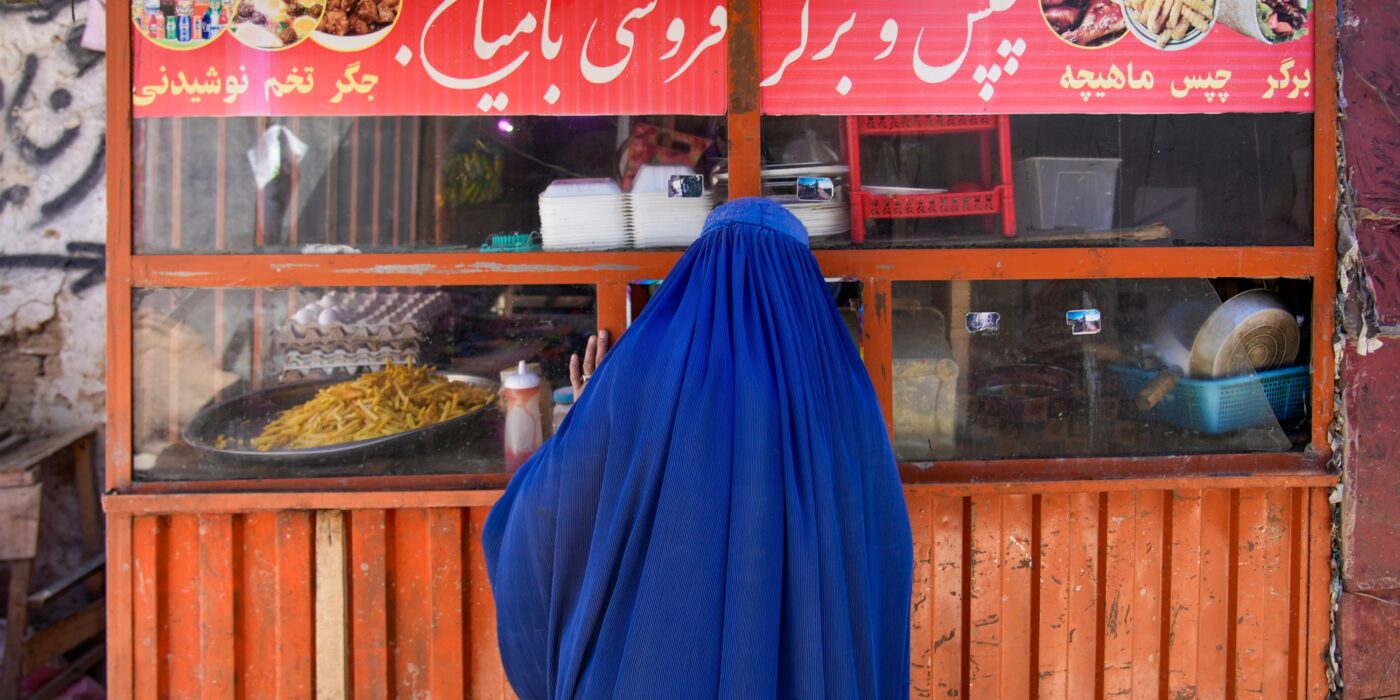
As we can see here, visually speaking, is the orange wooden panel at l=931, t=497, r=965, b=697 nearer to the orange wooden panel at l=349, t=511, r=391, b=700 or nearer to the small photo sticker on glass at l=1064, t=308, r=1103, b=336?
the small photo sticker on glass at l=1064, t=308, r=1103, b=336

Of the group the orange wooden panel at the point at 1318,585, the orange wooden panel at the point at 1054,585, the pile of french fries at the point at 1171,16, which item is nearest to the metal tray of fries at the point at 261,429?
the orange wooden panel at the point at 1054,585

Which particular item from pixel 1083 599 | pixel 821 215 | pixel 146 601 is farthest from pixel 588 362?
pixel 1083 599

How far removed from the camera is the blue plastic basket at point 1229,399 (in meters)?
2.48

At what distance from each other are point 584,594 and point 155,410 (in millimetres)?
1577

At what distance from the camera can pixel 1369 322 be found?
2406mm

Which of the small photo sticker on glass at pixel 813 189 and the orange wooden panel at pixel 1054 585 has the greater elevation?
the small photo sticker on glass at pixel 813 189

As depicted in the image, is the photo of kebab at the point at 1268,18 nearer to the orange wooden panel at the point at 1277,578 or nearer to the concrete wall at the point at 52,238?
the orange wooden panel at the point at 1277,578

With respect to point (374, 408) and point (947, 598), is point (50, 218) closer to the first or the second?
point (374, 408)

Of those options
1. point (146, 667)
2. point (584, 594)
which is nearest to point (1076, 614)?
point (584, 594)

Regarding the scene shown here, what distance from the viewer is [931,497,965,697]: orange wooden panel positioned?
236cm

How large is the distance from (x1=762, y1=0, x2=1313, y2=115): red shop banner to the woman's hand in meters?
0.82

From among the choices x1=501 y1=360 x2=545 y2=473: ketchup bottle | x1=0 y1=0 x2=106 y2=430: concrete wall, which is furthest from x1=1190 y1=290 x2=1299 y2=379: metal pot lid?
x1=0 y1=0 x2=106 y2=430: concrete wall

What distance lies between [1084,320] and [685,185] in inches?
49.1

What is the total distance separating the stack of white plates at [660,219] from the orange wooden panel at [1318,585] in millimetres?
2005
